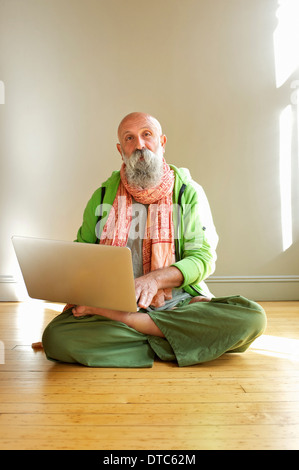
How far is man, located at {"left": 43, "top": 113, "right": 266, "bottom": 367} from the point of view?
198 cm

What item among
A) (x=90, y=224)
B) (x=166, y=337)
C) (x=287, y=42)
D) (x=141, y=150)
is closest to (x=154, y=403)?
(x=166, y=337)

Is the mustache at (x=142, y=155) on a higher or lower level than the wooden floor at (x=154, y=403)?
higher

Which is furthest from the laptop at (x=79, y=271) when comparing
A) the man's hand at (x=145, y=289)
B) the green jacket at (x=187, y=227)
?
the green jacket at (x=187, y=227)

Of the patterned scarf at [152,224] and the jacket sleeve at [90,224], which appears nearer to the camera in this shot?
the patterned scarf at [152,224]

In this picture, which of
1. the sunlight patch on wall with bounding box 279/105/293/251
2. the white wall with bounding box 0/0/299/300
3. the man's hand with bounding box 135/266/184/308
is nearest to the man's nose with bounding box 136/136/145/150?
the man's hand with bounding box 135/266/184/308

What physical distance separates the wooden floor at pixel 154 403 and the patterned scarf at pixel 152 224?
1.44ft

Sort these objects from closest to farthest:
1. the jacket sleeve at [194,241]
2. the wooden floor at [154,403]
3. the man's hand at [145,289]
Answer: the wooden floor at [154,403] → the man's hand at [145,289] → the jacket sleeve at [194,241]

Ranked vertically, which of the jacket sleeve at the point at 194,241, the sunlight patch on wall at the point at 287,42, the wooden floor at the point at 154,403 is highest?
the sunlight patch on wall at the point at 287,42

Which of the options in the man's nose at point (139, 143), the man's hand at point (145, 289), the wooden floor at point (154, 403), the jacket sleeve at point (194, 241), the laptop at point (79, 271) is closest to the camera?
the wooden floor at point (154, 403)

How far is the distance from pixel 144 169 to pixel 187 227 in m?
0.32

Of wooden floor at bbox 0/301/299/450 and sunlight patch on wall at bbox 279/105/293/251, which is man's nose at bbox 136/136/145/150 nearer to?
wooden floor at bbox 0/301/299/450

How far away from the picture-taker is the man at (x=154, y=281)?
6.51 feet

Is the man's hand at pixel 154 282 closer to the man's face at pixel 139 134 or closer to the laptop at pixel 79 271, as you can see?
the laptop at pixel 79 271

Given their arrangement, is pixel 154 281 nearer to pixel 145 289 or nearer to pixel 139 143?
pixel 145 289
